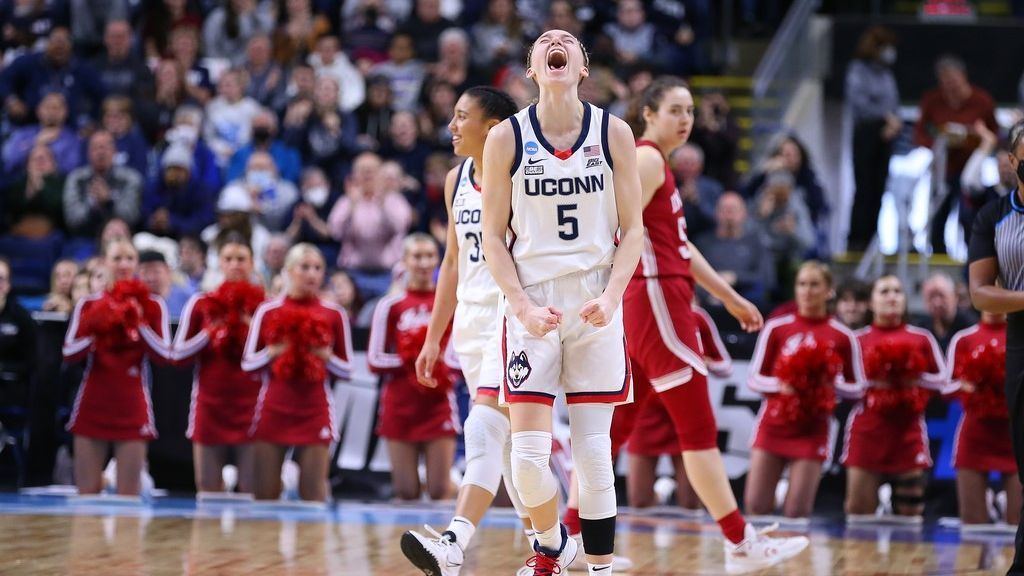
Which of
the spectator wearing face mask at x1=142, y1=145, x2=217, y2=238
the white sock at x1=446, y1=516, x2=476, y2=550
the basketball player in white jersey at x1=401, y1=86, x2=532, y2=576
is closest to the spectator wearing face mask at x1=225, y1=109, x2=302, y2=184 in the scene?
the spectator wearing face mask at x1=142, y1=145, x2=217, y2=238

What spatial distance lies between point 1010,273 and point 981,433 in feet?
11.1

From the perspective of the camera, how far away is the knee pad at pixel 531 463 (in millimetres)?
5188

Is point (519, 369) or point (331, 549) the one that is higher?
point (519, 369)

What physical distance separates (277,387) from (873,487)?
3.89m

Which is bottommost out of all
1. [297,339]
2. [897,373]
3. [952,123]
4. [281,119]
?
[897,373]

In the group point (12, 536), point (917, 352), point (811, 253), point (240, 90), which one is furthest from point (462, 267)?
point (240, 90)

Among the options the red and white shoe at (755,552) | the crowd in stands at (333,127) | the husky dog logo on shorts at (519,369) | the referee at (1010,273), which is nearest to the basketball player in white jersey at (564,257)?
the husky dog logo on shorts at (519,369)

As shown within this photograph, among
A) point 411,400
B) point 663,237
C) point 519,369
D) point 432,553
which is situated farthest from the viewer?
point 411,400

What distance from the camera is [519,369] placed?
16.9 feet

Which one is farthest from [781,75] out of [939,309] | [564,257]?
[564,257]

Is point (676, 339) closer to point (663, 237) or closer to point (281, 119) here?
point (663, 237)

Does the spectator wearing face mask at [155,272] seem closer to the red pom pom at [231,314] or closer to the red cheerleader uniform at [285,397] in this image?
the red pom pom at [231,314]

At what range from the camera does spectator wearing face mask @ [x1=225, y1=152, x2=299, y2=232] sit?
12930mm

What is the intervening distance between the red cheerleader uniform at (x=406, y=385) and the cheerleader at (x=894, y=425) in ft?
8.56
